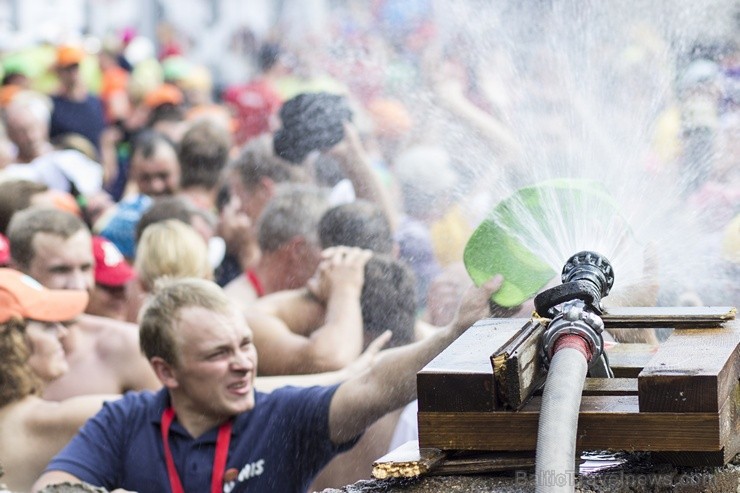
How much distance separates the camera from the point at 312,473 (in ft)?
11.3

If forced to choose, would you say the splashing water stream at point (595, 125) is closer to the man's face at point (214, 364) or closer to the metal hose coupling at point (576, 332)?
the metal hose coupling at point (576, 332)

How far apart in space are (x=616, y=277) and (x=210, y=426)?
1437 millimetres

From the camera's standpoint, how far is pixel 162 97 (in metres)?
11.0

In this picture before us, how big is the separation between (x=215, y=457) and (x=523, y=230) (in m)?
1.27

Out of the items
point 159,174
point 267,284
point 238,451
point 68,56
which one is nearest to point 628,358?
point 238,451

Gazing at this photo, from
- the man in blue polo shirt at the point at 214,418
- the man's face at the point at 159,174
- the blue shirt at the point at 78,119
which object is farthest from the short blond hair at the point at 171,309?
the blue shirt at the point at 78,119

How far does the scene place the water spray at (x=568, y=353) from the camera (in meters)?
1.74

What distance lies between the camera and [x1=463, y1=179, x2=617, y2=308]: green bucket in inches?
102

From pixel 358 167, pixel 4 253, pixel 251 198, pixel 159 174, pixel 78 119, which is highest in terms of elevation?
pixel 78 119

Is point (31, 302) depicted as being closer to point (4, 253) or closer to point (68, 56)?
point (4, 253)

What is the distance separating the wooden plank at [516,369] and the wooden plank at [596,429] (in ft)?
0.10

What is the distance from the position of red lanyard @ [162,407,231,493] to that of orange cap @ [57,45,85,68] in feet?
26.4

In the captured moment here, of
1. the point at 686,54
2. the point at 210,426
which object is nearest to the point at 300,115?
the point at 686,54

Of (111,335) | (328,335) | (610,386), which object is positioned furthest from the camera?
(111,335)
